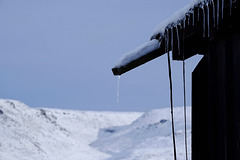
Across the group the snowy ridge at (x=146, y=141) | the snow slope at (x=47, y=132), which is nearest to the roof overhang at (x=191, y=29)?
the snowy ridge at (x=146, y=141)

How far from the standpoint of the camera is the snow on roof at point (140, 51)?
4035 millimetres

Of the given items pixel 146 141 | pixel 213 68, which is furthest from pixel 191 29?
pixel 146 141

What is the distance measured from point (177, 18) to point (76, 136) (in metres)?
43.3

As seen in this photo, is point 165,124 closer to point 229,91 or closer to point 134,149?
point 134,149

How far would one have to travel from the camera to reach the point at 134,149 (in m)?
32.7

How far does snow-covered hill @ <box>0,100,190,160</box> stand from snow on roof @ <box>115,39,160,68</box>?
74.5 feet

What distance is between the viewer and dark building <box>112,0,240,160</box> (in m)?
3.43

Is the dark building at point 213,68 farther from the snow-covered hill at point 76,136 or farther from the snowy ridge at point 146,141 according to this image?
the snow-covered hill at point 76,136

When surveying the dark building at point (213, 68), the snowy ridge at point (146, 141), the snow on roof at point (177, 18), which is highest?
the snowy ridge at point (146, 141)

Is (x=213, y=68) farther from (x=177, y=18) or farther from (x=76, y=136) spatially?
(x=76, y=136)

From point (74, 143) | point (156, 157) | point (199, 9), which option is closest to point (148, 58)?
point (199, 9)

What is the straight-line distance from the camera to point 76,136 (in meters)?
46.3

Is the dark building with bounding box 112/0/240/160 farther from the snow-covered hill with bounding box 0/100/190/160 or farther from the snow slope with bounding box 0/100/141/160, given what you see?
the snow slope with bounding box 0/100/141/160

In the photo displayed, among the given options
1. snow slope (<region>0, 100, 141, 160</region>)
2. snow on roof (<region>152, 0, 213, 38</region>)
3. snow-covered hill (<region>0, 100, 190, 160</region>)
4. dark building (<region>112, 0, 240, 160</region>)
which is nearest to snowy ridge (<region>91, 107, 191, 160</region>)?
snow-covered hill (<region>0, 100, 190, 160</region>)
